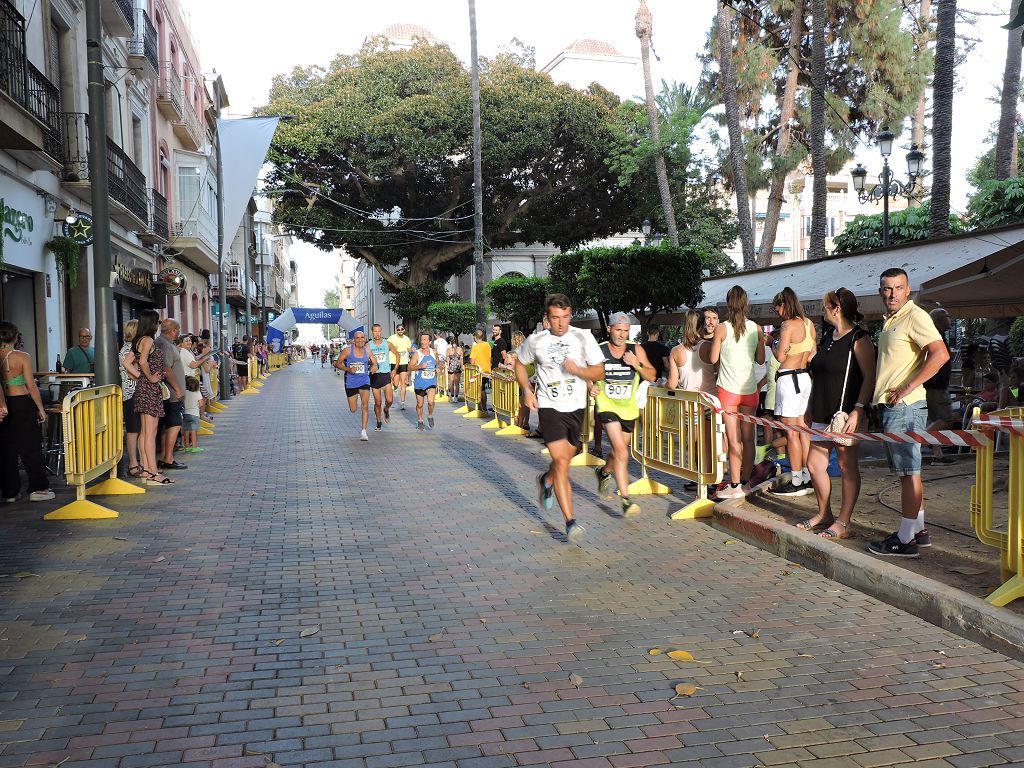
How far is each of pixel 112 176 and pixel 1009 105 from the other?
1924cm

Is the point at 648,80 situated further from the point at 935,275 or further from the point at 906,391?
the point at 906,391

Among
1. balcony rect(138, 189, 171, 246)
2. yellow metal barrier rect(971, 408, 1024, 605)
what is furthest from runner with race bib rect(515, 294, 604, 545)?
balcony rect(138, 189, 171, 246)

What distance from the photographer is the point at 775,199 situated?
1194 inches

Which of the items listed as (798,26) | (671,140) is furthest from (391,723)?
(671,140)

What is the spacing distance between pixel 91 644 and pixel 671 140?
33668 mm

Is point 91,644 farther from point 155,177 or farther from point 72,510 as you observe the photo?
point 155,177

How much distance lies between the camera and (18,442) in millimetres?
8484

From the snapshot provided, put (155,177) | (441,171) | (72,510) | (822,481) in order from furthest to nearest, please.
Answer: (441,171)
(155,177)
(72,510)
(822,481)

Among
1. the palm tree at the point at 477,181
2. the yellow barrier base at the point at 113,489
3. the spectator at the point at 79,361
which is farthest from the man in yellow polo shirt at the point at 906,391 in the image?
the palm tree at the point at 477,181

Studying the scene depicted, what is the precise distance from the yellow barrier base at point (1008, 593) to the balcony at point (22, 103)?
466 inches

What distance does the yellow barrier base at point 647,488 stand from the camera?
888 centimetres

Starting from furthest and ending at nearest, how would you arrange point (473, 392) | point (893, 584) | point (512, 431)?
→ 1. point (473, 392)
2. point (512, 431)
3. point (893, 584)

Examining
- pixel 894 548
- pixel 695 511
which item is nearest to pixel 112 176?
pixel 695 511

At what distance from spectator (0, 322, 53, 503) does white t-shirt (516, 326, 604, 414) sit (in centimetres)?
493
